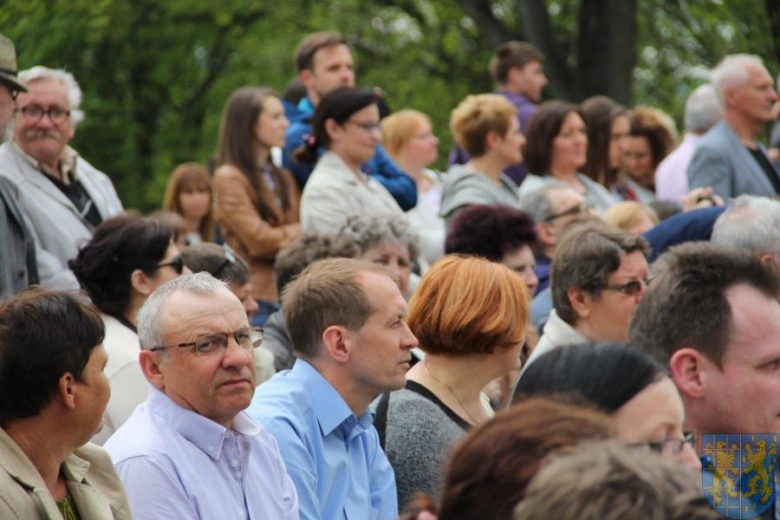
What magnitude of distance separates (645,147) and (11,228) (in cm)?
633

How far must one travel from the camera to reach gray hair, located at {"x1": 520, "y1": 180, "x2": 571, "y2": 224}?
7840 mm

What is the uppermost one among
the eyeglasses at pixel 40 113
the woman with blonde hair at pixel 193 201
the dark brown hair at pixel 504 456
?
the dark brown hair at pixel 504 456

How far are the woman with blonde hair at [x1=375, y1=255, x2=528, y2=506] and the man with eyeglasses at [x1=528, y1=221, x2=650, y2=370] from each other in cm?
73

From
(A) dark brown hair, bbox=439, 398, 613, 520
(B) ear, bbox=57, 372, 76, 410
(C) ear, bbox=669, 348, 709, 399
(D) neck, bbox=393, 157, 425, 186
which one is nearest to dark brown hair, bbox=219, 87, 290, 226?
(D) neck, bbox=393, 157, 425, 186

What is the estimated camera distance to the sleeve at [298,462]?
4.51 m

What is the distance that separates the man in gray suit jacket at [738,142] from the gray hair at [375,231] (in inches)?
106

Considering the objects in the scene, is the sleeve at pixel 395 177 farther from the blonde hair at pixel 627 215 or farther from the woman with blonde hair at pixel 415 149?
the blonde hair at pixel 627 215

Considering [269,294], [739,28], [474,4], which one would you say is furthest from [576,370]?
[474,4]

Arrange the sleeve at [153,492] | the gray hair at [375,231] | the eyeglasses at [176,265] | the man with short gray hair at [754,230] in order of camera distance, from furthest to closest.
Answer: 1. the gray hair at [375,231]
2. the man with short gray hair at [754,230]
3. the eyeglasses at [176,265]
4. the sleeve at [153,492]

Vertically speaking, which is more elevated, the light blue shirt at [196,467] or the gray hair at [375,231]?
the light blue shirt at [196,467]

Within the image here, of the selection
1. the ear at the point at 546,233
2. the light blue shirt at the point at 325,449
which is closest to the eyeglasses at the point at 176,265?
the light blue shirt at the point at 325,449

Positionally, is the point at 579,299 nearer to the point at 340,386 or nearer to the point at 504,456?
the point at 340,386

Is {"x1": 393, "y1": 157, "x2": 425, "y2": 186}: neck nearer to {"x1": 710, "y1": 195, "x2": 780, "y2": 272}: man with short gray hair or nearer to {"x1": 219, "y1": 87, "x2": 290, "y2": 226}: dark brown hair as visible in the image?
{"x1": 219, "y1": 87, "x2": 290, "y2": 226}: dark brown hair

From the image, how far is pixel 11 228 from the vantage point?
586cm
